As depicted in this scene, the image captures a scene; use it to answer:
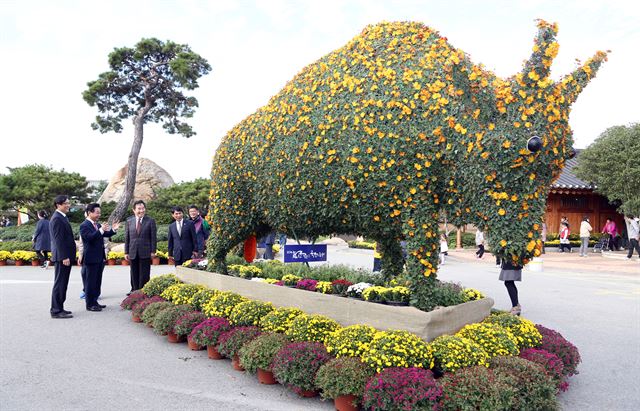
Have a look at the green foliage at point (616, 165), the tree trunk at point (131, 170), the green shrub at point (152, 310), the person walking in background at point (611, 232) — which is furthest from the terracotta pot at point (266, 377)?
the person walking in background at point (611, 232)

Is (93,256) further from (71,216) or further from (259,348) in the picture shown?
(71,216)

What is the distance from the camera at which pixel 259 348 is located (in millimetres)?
4891

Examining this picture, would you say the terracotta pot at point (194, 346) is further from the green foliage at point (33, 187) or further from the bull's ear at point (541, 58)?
the green foliage at point (33, 187)

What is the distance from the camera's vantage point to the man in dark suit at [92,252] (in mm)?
8164

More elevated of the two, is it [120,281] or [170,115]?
[170,115]

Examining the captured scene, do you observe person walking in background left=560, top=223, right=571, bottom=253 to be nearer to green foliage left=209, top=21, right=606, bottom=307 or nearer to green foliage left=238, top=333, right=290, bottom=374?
green foliage left=209, top=21, right=606, bottom=307

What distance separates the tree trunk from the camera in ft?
78.3

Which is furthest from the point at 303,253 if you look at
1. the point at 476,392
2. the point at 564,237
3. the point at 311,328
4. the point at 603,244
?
the point at 603,244

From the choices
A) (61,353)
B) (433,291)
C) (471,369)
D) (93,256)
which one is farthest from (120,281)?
(471,369)

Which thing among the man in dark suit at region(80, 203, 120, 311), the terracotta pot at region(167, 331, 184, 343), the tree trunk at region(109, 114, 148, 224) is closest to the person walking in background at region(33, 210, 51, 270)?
the man in dark suit at region(80, 203, 120, 311)

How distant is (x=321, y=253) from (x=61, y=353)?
11.7 feet

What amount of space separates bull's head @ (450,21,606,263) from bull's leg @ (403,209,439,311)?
54 centimetres

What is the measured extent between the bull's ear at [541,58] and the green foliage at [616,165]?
18.3m

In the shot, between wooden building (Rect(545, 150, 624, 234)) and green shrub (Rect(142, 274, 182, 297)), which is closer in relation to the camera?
green shrub (Rect(142, 274, 182, 297))
